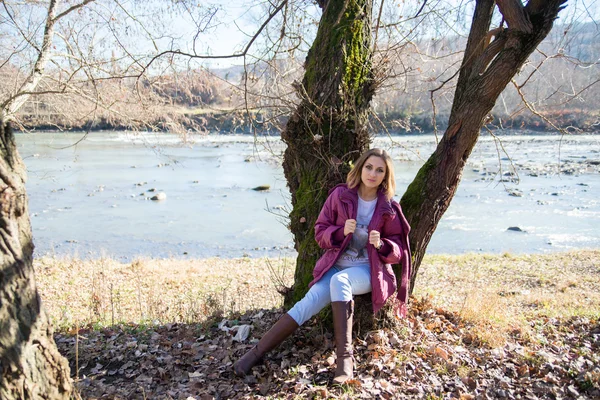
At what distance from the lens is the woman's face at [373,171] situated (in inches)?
156

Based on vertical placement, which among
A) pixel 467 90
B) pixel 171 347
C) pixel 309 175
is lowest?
pixel 171 347

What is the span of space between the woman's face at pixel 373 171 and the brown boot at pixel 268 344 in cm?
128

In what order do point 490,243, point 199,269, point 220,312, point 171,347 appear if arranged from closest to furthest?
1. point 171,347
2. point 220,312
3. point 199,269
4. point 490,243

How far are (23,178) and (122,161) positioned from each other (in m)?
28.1

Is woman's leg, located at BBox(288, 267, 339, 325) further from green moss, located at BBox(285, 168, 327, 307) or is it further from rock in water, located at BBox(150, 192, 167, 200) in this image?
rock in water, located at BBox(150, 192, 167, 200)

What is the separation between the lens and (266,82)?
5711 mm

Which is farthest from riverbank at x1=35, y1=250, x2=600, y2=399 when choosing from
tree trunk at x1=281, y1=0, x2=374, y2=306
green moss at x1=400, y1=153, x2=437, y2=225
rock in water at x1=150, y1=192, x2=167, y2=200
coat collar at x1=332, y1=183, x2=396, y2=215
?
rock in water at x1=150, y1=192, x2=167, y2=200

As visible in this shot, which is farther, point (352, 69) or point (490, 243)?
point (490, 243)

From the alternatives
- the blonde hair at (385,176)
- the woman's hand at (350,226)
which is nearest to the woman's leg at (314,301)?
the woman's hand at (350,226)

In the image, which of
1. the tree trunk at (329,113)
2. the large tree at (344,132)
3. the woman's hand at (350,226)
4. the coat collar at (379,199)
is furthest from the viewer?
the tree trunk at (329,113)

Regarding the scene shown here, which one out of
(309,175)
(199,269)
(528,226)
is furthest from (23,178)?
(528,226)

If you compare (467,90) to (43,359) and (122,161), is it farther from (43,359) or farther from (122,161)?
(122,161)

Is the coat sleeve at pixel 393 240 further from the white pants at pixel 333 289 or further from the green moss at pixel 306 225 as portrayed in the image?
the green moss at pixel 306 225

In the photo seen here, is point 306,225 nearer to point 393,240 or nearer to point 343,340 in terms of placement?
point 393,240
